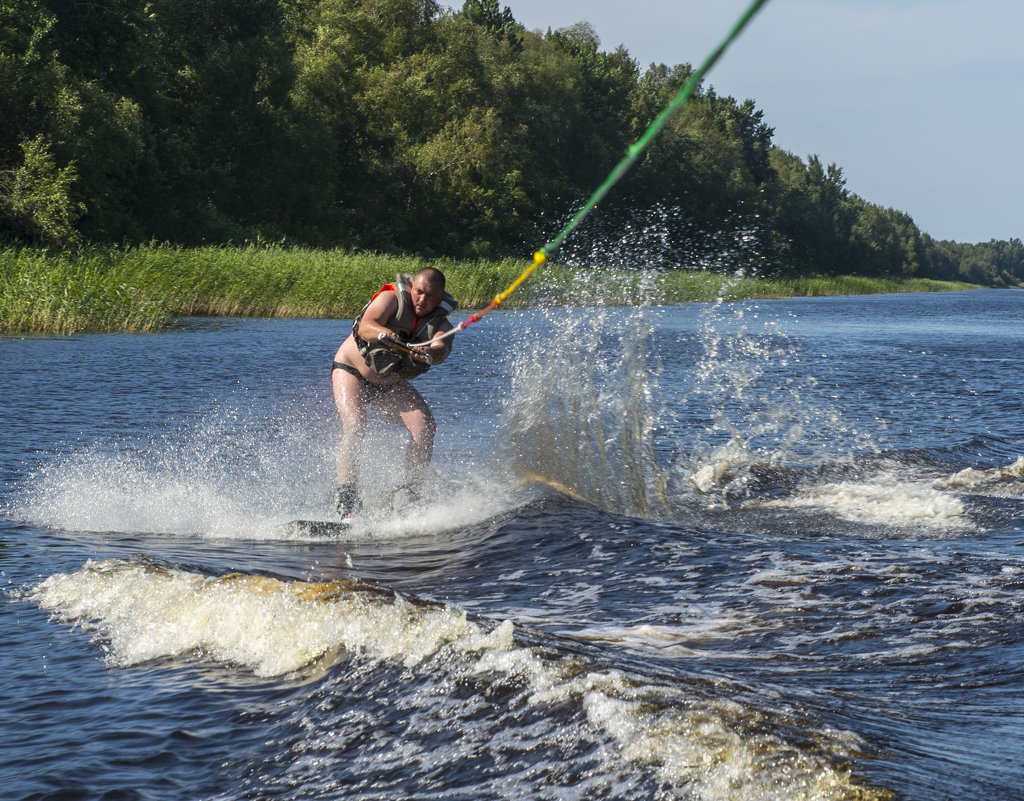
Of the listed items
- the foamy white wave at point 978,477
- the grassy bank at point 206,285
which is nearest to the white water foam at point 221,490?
the grassy bank at point 206,285

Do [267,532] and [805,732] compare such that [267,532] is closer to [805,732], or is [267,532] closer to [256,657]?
[256,657]

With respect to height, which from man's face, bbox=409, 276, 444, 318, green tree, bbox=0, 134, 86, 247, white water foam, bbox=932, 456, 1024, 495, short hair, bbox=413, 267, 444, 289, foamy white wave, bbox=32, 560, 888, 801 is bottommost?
white water foam, bbox=932, 456, 1024, 495

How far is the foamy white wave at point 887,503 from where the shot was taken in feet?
27.1

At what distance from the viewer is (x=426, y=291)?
799 cm

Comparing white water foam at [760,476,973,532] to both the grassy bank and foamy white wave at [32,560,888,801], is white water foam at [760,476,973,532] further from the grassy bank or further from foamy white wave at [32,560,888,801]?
foamy white wave at [32,560,888,801]

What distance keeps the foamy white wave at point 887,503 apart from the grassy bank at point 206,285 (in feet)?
8.07

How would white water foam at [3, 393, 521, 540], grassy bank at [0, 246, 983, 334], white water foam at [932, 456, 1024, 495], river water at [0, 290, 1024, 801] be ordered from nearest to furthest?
river water at [0, 290, 1024, 801]
white water foam at [3, 393, 521, 540]
white water foam at [932, 456, 1024, 495]
grassy bank at [0, 246, 983, 334]

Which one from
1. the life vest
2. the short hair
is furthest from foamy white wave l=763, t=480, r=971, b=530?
the short hair

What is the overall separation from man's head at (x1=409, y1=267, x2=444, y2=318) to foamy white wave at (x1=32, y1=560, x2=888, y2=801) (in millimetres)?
2833

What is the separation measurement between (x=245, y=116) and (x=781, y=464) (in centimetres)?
4240

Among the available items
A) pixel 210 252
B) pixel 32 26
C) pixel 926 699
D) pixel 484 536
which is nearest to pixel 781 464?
pixel 484 536

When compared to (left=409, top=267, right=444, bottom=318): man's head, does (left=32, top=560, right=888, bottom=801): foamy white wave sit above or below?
below

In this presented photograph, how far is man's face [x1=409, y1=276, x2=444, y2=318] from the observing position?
7992mm

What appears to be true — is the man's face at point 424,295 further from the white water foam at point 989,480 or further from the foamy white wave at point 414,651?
the white water foam at point 989,480
